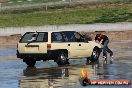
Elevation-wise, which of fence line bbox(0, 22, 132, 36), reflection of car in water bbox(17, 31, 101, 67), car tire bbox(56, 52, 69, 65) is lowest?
fence line bbox(0, 22, 132, 36)

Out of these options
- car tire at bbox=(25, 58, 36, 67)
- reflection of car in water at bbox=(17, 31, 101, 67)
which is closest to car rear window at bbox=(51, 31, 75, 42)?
reflection of car in water at bbox=(17, 31, 101, 67)

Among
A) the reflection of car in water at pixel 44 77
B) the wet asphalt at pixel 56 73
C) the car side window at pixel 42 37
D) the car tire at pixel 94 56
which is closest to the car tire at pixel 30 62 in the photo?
the wet asphalt at pixel 56 73

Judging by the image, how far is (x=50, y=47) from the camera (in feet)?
91.4

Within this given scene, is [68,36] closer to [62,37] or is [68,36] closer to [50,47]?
[62,37]

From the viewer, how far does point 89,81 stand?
2009cm

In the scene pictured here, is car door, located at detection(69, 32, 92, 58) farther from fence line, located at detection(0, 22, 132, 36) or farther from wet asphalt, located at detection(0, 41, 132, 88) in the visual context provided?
fence line, located at detection(0, 22, 132, 36)

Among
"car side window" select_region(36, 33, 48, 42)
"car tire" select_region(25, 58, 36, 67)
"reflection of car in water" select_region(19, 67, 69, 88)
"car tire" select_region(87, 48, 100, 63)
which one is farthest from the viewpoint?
"car tire" select_region(87, 48, 100, 63)

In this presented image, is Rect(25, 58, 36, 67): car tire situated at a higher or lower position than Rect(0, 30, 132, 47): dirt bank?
higher

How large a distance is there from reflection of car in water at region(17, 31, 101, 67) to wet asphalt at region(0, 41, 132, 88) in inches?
17.4

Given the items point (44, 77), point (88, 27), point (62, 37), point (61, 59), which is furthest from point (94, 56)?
point (88, 27)

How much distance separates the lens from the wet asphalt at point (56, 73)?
21.1 meters

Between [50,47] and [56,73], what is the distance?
3.48m

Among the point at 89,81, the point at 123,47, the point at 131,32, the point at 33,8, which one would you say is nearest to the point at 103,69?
A: the point at 89,81

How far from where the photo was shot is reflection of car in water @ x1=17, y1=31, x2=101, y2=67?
91.2 feet
